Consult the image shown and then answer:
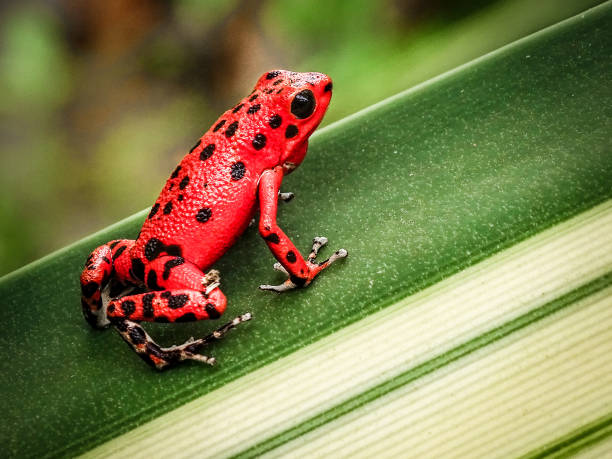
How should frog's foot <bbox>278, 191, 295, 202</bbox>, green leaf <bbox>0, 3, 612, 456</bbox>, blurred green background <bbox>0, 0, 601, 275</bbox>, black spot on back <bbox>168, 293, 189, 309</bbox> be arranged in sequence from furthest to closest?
1. blurred green background <bbox>0, 0, 601, 275</bbox>
2. frog's foot <bbox>278, 191, 295, 202</bbox>
3. black spot on back <bbox>168, 293, 189, 309</bbox>
4. green leaf <bbox>0, 3, 612, 456</bbox>

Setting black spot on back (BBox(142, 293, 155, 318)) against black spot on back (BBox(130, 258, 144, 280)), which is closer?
black spot on back (BBox(142, 293, 155, 318))

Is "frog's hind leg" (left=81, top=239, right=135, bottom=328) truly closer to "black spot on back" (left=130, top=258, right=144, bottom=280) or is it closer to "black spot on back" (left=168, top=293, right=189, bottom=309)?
"black spot on back" (left=130, top=258, right=144, bottom=280)

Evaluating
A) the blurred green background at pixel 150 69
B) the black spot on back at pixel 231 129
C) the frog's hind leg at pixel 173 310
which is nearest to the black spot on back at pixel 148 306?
the frog's hind leg at pixel 173 310

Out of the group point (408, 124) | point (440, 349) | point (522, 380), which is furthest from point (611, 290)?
point (408, 124)

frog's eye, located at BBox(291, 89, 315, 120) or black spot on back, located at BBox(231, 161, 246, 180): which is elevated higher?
frog's eye, located at BBox(291, 89, 315, 120)

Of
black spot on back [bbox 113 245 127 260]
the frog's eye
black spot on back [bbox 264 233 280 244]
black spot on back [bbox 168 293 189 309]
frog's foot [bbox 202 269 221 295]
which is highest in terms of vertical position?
the frog's eye

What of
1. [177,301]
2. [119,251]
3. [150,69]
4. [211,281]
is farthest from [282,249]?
[150,69]

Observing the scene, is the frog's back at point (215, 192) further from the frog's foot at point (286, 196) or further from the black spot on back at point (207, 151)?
Result: the frog's foot at point (286, 196)

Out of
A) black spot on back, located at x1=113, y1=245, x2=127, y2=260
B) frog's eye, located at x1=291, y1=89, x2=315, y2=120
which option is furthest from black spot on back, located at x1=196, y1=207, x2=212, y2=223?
frog's eye, located at x1=291, y1=89, x2=315, y2=120
